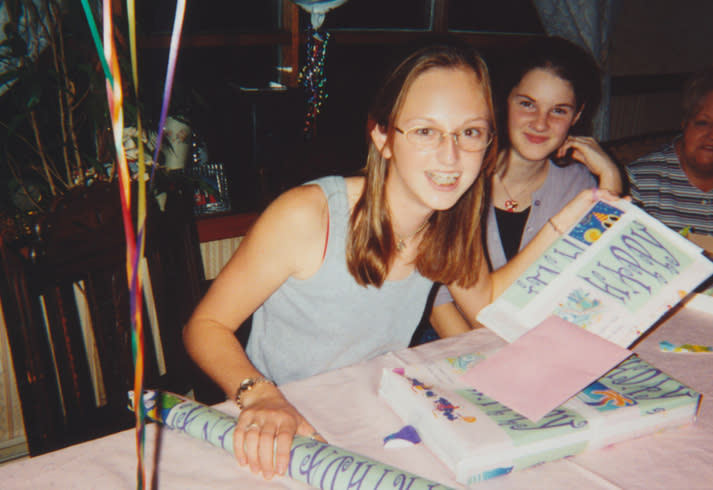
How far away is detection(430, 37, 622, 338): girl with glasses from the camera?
1.62 metres

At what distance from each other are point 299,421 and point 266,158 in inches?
69.8

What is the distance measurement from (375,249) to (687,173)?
167cm

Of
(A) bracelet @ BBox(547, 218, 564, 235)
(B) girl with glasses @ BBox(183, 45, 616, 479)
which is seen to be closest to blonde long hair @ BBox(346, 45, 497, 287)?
(B) girl with glasses @ BBox(183, 45, 616, 479)

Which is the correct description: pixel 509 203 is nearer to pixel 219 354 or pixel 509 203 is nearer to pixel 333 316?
pixel 333 316

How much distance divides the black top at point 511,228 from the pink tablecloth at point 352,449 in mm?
885

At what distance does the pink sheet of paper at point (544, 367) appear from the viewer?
81 cm

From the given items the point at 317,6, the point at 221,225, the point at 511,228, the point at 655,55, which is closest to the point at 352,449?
the point at 511,228

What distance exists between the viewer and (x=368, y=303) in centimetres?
119

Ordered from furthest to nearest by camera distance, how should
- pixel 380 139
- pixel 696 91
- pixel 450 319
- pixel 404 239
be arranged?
pixel 696 91 < pixel 450 319 < pixel 404 239 < pixel 380 139

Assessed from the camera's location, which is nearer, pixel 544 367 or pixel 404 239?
pixel 544 367

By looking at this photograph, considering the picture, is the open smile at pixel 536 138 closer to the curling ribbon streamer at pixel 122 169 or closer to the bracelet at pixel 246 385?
the bracelet at pixel 246 385

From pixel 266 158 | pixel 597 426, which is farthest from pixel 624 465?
pixel 266 158

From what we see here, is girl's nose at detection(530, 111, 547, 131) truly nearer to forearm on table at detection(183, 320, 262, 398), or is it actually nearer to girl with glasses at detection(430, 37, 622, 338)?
girl with glasses at detection(430, 37, 622, 338)

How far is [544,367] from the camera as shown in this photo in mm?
876
